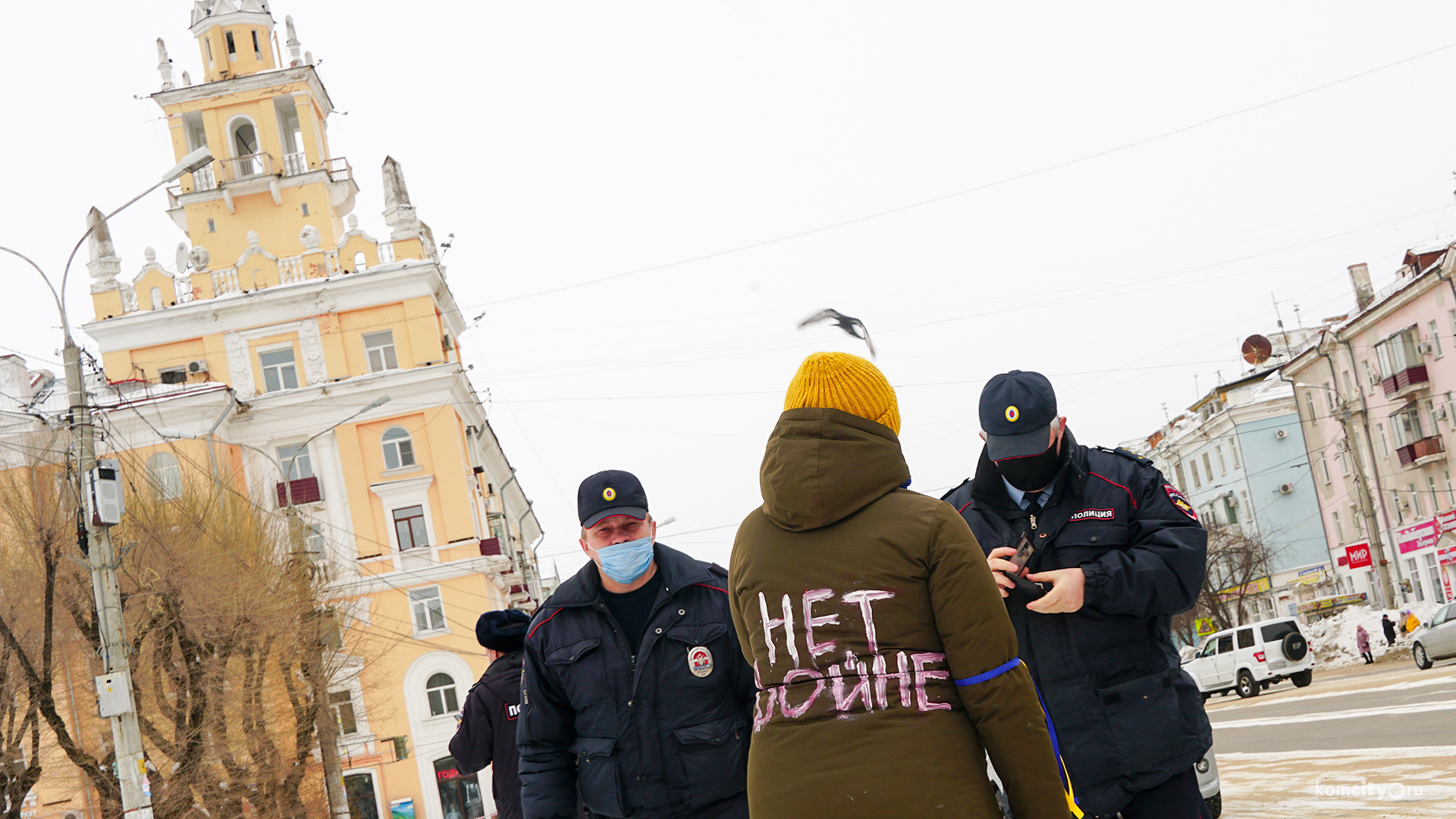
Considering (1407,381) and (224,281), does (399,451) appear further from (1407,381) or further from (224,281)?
(1407,381)

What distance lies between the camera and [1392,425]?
55.1 meters

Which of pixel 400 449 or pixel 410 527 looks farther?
pixel 400 449

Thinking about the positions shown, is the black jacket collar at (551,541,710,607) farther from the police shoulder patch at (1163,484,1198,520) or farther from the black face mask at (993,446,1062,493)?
the police shoulder patch at (1163,484,1198,520)

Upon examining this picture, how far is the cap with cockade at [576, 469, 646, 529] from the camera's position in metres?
5.08

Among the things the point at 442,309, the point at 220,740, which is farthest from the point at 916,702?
the point at 442,309

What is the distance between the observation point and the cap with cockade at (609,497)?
5.08 meters

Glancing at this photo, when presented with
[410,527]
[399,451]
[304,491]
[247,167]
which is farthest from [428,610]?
[247,167]

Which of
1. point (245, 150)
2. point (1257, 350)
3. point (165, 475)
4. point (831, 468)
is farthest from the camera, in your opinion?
point (1257, 350)

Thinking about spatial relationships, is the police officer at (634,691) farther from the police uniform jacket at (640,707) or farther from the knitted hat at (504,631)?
the knitted hat at (504,631)

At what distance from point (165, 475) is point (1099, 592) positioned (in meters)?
44.0

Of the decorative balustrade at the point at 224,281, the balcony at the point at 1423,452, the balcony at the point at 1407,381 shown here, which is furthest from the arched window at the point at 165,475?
the balcony at the point at 1423,452

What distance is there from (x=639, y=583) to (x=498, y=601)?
49.7 metres

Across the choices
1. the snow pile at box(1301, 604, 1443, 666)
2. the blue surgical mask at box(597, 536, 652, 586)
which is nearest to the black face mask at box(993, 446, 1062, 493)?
the blue surgical mask at box(597, 536, 652, 586)

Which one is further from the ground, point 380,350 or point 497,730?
point 380,350
